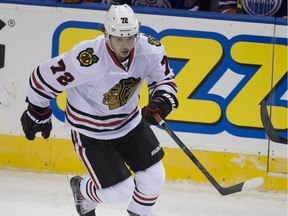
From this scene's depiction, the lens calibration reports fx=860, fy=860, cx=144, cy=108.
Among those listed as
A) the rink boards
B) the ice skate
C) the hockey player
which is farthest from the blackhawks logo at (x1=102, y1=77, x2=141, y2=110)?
the rink boards

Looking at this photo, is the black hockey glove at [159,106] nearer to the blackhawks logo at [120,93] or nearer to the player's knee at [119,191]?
the blackhawks logo at [120,93]

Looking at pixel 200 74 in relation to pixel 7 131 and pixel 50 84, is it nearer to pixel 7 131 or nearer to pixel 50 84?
pixel 7 131

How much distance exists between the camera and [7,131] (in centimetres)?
553

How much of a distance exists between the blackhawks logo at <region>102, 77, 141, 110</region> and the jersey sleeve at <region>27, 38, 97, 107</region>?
149mm

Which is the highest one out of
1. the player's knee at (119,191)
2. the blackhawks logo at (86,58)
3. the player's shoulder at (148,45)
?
the player's shoulder at (148,45)

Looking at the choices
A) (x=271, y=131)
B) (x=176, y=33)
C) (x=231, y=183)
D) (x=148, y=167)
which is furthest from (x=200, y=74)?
(x=148, y=167)

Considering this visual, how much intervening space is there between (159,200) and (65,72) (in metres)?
1.48

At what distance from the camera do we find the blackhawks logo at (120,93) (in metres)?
4.03

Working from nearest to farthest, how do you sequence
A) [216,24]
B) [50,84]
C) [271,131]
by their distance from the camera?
[50,84]
[271,131]
[216,24]

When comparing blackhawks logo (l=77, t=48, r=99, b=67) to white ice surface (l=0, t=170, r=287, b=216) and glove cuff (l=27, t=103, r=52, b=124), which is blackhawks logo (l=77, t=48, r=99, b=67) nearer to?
glove cuff (l=27, t=103, r=52, b=124)

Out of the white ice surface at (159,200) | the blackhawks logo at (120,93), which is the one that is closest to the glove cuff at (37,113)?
the blackhawks logo at (120,93)

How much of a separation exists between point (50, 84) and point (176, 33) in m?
1.61

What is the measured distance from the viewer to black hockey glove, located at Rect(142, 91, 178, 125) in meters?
4.14

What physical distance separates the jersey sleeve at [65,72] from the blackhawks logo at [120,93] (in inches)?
5.9
